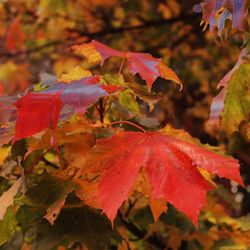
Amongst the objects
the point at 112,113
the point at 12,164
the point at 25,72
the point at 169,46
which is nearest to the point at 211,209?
→ the point at 112,113

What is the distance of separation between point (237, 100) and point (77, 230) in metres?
0.44

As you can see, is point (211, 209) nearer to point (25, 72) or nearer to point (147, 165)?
point (147, 165)

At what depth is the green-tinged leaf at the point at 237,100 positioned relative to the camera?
103 cm

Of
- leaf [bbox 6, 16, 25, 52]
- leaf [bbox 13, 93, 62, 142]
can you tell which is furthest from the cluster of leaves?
leaf [bbox 6, 16, 25, 52]

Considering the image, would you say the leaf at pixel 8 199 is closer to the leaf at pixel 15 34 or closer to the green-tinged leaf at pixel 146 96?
the green-tinged leaf at pixel 146 96

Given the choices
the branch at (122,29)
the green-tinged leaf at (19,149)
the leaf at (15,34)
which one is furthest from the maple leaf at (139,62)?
the leaf at (15,34)

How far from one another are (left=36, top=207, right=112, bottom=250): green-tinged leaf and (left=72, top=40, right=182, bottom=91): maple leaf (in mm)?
269

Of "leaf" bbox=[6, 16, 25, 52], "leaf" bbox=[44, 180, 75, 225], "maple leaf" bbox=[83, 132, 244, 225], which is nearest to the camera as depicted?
"maple leaf" bbox=[83, 132, 244, 225]

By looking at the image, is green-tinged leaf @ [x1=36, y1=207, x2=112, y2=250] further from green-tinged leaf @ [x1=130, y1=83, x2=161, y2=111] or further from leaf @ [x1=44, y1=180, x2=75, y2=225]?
green-tinged leaf @ [x1=130, y1=83, x2=161, y2=111]

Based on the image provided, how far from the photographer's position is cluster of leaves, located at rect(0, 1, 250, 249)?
0.75 m

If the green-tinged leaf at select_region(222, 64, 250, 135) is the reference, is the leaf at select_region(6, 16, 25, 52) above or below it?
below

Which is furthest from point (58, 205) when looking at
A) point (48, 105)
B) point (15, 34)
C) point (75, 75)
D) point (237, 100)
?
point (15, 34)

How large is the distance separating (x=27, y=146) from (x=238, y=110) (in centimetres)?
45

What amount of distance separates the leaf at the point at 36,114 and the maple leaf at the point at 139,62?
0.21m
